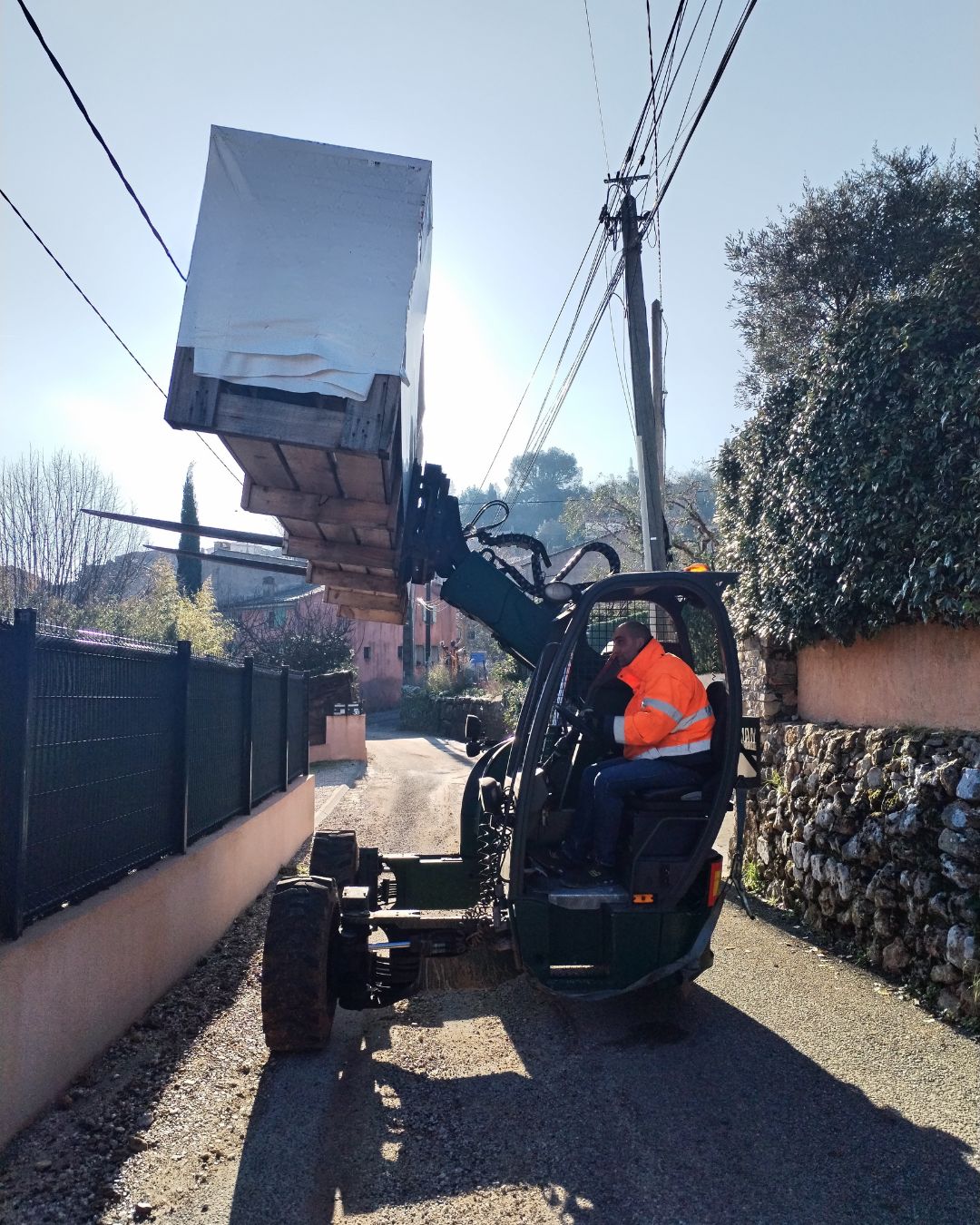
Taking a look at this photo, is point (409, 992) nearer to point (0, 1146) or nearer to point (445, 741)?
point (0, 1146)

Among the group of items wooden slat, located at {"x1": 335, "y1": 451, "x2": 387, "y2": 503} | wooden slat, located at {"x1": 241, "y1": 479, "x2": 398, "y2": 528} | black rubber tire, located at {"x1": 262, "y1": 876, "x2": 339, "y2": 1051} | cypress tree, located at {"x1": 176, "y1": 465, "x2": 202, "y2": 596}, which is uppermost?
cypress tree, located at {"x1": 176, "y1": 465, "x2": 202, "y2": 596}

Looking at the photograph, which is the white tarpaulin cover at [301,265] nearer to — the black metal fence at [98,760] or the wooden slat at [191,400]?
the wooden slat at [191,400]

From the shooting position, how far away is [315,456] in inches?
208

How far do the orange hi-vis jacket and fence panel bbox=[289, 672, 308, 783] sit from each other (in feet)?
25.8

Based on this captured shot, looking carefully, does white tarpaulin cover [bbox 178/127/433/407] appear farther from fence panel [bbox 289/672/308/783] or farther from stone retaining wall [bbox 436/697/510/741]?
stone retaining wall [bbox 436/697/510/741]

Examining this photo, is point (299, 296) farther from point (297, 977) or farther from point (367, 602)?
point (367, 602)

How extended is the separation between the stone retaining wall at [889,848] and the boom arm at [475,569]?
2.40 meters

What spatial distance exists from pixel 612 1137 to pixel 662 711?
6.67ft

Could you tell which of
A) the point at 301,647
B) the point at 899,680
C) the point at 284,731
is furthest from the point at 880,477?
the point at 301,647

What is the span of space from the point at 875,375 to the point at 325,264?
423 cm

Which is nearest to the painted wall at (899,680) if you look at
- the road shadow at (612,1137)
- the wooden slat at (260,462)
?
the road shadow at (612,1137)

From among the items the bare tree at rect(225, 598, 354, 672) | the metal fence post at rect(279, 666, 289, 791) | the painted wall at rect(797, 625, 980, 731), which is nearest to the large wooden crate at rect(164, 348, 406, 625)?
the painted wall at rect(797, 625, 980, 731)

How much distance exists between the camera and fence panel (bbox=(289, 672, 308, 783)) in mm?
12516

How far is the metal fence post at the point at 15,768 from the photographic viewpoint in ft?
13.4
